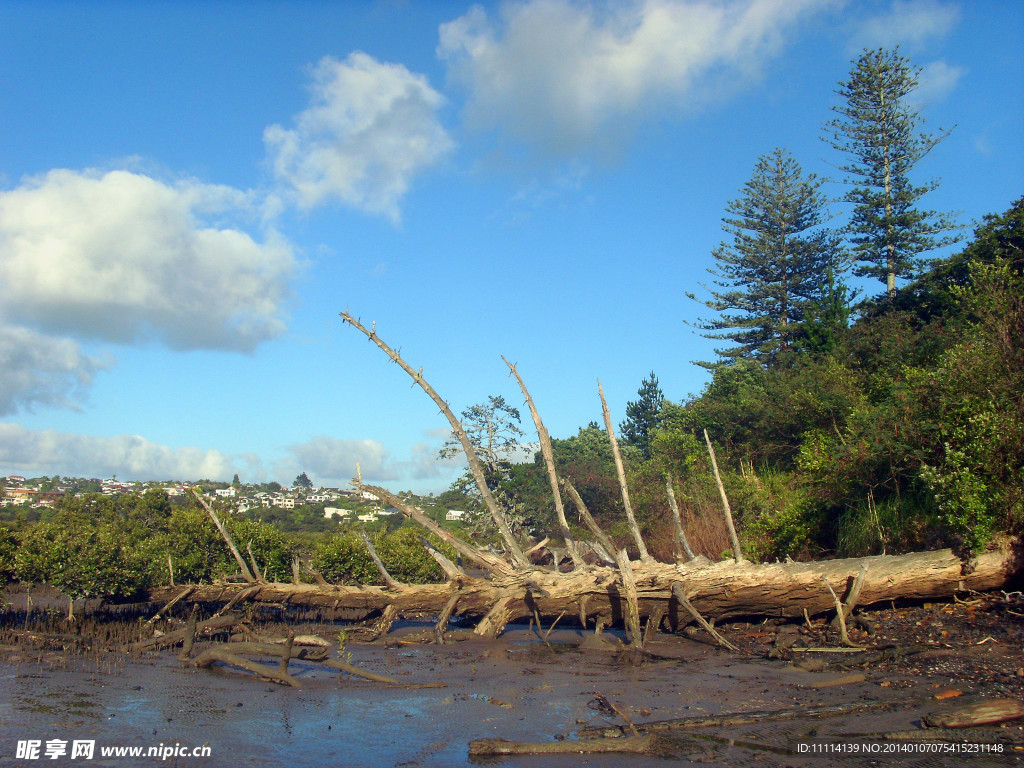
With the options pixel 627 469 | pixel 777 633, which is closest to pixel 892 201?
pixel 627 469

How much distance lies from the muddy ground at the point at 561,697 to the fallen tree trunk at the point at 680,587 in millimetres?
441

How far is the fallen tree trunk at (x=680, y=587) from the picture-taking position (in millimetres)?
11250

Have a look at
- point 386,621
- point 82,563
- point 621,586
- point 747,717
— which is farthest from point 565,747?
point 82,563

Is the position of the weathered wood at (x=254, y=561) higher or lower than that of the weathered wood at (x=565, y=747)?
higher

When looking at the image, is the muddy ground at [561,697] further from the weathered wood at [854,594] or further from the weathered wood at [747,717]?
the weathered wood at [854,594]

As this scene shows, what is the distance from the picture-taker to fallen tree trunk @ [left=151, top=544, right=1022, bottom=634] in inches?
443

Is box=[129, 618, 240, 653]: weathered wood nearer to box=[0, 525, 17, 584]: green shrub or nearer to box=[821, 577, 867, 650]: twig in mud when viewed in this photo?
box=[0, 525, 17, 584]: green shrub

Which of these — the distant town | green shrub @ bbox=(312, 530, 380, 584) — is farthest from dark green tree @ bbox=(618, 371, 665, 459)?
green shrub @ bbox=(312, 530, 380, 584)

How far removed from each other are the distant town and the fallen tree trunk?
8.91m

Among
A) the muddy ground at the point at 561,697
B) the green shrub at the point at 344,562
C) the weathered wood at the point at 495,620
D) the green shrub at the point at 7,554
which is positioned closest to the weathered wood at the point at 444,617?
the muddy ground at the point at 561,697

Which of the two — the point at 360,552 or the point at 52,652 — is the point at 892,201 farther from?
the point at 52,652

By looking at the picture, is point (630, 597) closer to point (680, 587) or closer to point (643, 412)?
point (680, 587)

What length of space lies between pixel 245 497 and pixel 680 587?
68.0 meters

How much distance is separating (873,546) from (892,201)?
24924 millimetres
